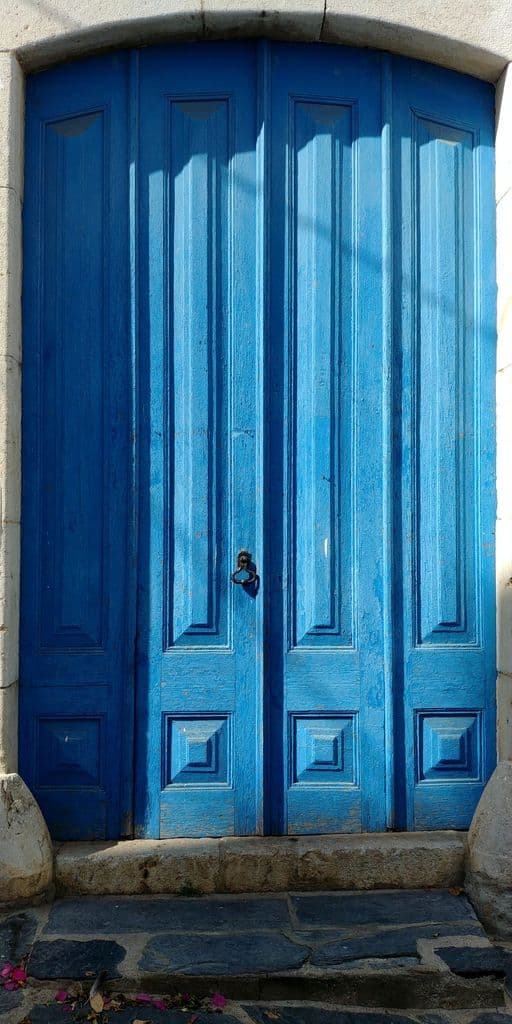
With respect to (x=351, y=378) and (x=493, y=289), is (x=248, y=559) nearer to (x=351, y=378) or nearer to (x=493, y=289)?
(x=351, y=378)

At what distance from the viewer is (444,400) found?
3289 millimetres

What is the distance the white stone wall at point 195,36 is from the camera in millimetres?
3064

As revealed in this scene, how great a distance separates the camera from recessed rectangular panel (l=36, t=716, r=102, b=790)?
10.5 ft

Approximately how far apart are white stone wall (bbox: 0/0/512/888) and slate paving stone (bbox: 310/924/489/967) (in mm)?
710

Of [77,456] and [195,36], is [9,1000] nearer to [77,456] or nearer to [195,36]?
[77,456]

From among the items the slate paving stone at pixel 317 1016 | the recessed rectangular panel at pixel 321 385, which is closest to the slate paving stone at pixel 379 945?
the slate paving stone at pixel 317 1016

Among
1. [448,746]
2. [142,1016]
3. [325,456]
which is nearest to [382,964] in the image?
[142,1016]

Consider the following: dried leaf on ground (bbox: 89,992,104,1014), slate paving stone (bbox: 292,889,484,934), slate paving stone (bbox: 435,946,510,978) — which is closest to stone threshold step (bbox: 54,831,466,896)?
slate paving stone (bbox: 292,889,484,934)

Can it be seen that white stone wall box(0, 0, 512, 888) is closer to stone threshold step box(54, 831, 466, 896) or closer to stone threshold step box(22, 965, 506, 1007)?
stone threshold step box(54, 831, 466, 896)

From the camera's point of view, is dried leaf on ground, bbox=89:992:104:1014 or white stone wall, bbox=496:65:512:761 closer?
dried leaf on ground, bbox=89:992:104:1014

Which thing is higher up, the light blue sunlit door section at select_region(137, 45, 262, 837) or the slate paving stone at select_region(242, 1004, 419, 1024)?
the light blue sunlit door section at select_region(137, 45, 262, 837)

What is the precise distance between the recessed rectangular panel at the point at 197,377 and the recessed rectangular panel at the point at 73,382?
0.91ft

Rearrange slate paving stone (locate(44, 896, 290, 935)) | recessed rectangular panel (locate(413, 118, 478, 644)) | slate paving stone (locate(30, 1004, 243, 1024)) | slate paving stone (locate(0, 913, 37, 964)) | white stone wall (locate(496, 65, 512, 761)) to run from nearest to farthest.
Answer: slate paving stone (locate(30, 1004, 243, 1024)), slate paving stone (locate(0, 913, 37, 964)), slate paving stone (locate(44, 896, 290, 935)), white stone wall (locate(496, 65, 512, 761)), recessed rectangular panel (locate(413, 118, 478, 644))

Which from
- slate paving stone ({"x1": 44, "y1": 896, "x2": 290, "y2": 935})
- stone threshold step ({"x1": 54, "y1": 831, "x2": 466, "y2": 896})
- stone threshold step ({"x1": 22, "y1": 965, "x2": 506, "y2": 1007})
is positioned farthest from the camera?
stone threshold step ({"x1": 54, "y1": 831, "x2": 466, "y2": 896})
